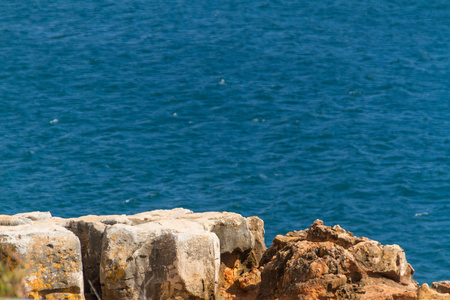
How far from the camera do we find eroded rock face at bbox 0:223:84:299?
45.3 ft

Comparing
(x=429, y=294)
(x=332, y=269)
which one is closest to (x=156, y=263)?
(x=332, y=269)

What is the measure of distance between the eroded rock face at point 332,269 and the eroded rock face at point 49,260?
4661mm

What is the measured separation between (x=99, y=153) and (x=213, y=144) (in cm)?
963

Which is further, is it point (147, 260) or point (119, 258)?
point (147, 260)

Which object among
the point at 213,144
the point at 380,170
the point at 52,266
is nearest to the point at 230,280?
the point at 52,266

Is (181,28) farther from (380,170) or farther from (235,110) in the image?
(380,170)

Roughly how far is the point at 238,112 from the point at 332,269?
47.1 m

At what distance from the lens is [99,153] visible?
5325 cm

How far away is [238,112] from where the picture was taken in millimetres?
61125

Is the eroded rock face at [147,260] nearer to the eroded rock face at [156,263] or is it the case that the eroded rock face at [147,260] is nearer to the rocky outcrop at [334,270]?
the eroded rock face at [156,263]

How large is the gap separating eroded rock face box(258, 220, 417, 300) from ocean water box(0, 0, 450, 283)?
20.0m

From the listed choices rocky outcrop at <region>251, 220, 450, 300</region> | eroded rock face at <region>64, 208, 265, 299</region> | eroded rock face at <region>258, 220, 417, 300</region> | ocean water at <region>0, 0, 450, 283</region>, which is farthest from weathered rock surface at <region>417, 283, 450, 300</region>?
ocean water at <region>0, 0, 450, 283</region>

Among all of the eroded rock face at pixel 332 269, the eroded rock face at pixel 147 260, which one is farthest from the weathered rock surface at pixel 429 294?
the eroded rock face at pixel 147 260

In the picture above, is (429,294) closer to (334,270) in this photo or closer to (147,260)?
(334,270)
